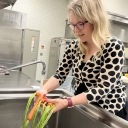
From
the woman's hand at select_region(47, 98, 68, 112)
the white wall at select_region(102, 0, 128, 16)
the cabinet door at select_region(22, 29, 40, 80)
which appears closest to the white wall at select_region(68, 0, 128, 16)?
the white wall at select_region(102, 0, 128, 16)

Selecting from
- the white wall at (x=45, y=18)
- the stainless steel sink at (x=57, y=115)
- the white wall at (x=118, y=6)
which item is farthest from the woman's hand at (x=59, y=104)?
the white wall at (x=45, y=18)

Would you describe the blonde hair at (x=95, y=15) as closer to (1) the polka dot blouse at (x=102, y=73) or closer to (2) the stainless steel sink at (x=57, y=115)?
(1) the polka dot blouse at (x=102, y=73)

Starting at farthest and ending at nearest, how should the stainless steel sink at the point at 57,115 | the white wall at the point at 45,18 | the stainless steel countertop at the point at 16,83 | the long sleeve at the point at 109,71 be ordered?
the white wall at the point at 45,18 < the stainless steel countertop at the point at 16,83 < the stainless steel sink at the point at 57,115 < the long sleeve at the point at 109,71

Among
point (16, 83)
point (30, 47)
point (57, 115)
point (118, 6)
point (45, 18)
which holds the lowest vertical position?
point (57, 115)

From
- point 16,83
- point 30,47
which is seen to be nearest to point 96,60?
point 16,83

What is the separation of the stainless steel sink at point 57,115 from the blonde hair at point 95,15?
39cm

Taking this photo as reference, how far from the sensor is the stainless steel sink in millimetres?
1041

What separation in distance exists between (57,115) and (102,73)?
2.07 feet

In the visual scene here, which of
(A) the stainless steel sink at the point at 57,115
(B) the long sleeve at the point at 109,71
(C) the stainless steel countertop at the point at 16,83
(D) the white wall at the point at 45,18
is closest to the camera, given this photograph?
(B) the long sleeve at the point at 109,71

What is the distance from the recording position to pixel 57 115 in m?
1.38

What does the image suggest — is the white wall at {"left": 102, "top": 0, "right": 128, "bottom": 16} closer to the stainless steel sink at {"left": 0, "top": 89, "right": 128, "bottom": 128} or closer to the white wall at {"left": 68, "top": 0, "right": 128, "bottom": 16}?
the white wall at {"left": 68, "top": 0, "right": 128, "bottom": 16}

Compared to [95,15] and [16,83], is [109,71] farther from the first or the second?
[16,83]

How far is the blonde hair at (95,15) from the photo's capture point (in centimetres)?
89

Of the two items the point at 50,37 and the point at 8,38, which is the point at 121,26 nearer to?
the point at 50,37
